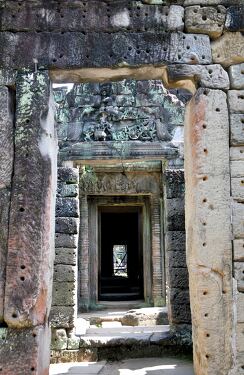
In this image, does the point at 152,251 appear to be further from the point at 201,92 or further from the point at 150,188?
the point at 201,92

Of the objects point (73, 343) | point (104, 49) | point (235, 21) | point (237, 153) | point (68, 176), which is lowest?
point (73, 343)

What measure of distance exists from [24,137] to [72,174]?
345 cm

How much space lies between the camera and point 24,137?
4.53 meters

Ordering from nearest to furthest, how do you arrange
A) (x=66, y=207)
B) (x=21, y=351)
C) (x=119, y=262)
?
(x=21, y=351) < (x=66, y=207) < (x=119, y=262)

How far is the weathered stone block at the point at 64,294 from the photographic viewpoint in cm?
752

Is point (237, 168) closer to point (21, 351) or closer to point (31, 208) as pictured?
point (31, 208)

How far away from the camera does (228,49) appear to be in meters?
4.71

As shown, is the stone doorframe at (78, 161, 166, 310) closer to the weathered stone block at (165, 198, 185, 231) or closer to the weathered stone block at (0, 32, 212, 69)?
the weathered stone block at (165, 198, 185, 231)

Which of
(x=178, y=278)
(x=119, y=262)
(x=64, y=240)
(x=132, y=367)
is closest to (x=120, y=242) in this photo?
(x=119, y=262)

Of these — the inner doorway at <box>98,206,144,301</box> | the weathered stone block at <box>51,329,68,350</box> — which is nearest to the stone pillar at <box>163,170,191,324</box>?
the weathered stone block at <box>51,329,68,350</box>

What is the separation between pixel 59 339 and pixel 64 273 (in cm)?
104

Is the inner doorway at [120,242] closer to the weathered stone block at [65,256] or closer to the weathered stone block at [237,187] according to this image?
the weathered stone block at [65,256]

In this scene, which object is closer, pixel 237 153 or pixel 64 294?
pixel 237 153

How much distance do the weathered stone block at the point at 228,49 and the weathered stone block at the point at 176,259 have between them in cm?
337
